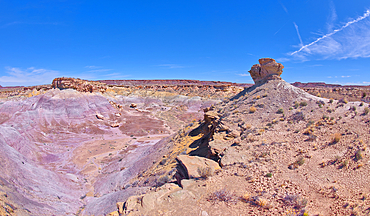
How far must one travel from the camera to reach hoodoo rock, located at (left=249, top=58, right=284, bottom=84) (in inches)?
660

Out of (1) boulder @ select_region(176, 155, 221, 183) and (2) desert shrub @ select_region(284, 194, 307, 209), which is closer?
(2) desert shrub @ select_region(284, 194, 307, 209)

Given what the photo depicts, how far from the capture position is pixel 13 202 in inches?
320

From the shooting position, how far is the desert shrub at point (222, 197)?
16.8 ft

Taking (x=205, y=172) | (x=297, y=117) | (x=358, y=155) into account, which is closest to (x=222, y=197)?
(x=205, y=172)

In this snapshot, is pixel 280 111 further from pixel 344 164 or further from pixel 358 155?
pixel 344 164

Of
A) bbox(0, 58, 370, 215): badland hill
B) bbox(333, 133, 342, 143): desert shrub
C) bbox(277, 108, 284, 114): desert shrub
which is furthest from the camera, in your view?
bbox(277, 108, 284, 114): desert shrub

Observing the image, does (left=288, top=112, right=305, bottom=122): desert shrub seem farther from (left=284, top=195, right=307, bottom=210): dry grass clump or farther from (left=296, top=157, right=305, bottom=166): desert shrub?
(left=284, top=195, right=307, bottom=210): dry grass clump

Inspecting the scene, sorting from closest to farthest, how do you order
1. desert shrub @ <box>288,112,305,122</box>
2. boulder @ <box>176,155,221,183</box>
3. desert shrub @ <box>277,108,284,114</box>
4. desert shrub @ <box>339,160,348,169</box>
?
desert shrub @ <box>339,160,348,169</box>, boulder @ <box>176,155,221,183</box>, desert shrub @ <box>288,112,305,122</box>, desert shrub @ <box>277,108,284,114</box>

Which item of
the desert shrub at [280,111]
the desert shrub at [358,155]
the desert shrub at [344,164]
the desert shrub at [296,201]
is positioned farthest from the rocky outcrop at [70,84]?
the desert shrub at [358,155]

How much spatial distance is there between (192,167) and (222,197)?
1.87 m

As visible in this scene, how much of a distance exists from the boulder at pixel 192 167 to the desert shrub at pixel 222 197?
1098 millimetres

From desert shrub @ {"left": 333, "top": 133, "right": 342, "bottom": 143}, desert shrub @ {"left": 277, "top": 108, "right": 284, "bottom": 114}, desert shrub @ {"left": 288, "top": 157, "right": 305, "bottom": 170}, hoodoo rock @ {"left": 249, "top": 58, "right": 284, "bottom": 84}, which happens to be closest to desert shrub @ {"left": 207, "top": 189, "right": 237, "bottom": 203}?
desert shrub @ {"left": 288, "top": 157, "right": 305, "bottom": 170}

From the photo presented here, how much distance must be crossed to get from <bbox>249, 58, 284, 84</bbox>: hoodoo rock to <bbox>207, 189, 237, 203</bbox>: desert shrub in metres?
15.0

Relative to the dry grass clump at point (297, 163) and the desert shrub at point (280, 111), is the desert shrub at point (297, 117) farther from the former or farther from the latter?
the dry grass clump at point (297, 163)
